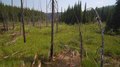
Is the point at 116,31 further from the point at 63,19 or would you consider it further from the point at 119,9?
the point at 63,19

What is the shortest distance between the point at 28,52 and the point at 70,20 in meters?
68.1

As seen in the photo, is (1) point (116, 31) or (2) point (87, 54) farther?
(1) point (116, 31)

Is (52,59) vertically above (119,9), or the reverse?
(119,9)

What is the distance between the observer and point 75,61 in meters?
25.9

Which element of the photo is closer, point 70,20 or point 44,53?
point 44,53

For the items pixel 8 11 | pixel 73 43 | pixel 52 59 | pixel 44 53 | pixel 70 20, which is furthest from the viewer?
pixel 8 11

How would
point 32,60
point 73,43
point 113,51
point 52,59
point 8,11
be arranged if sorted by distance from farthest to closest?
point 8,11
point 73,43
point 113,51
point 52,59
point 32,60

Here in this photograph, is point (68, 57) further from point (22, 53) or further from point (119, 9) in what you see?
point (119, 9)

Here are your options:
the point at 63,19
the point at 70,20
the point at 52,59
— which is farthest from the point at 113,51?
the point at 63,19

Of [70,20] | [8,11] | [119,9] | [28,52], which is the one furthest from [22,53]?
[8,11]

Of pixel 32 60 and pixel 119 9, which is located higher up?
pixel 119 9

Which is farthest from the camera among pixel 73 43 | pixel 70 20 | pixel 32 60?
pixel 70 20

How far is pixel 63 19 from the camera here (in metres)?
107

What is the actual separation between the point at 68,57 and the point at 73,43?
7489mm
